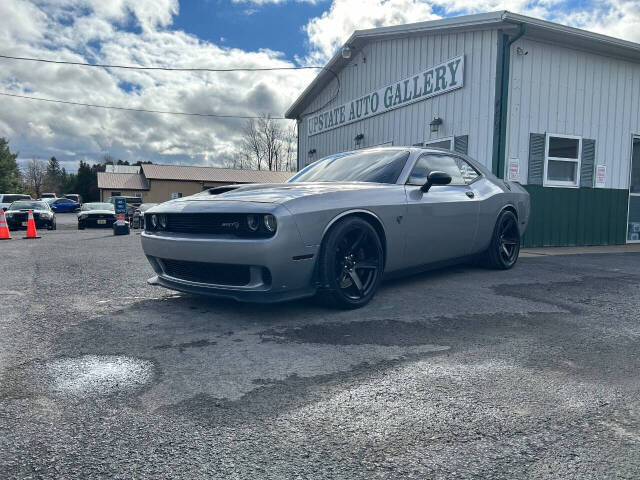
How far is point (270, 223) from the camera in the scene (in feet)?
11.2

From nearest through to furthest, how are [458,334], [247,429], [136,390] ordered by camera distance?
[247,429] → [136,390] → [458,334]

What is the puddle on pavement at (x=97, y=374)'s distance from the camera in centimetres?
229

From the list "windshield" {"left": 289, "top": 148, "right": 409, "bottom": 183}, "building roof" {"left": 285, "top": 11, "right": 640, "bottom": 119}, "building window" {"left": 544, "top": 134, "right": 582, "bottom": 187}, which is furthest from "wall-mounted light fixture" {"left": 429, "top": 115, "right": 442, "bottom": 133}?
"windshield" {"left": 289, "top": 148, "right": 409, "bottom": 183}

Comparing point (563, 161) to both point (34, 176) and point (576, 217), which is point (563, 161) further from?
point (34, 176)

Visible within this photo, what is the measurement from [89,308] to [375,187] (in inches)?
103

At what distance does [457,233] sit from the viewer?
506 cm

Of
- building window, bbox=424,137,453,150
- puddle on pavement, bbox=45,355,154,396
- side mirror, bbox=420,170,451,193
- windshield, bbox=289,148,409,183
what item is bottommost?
puddle on pavement, bbox=45,355,154,396

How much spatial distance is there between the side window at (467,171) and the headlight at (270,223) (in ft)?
9.61

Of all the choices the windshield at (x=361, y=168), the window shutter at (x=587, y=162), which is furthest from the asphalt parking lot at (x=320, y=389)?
the window shutter at (x=587, y=162)

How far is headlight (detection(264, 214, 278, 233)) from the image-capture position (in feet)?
11.1

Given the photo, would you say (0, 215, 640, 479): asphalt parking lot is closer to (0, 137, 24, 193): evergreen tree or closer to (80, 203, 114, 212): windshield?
(80, 203, 114, 212): windshield

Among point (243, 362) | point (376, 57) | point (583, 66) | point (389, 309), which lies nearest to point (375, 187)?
point (389, 309)

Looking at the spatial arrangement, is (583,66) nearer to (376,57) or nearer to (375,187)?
(376,57)

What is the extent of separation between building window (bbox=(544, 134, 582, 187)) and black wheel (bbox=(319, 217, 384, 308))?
683cm
